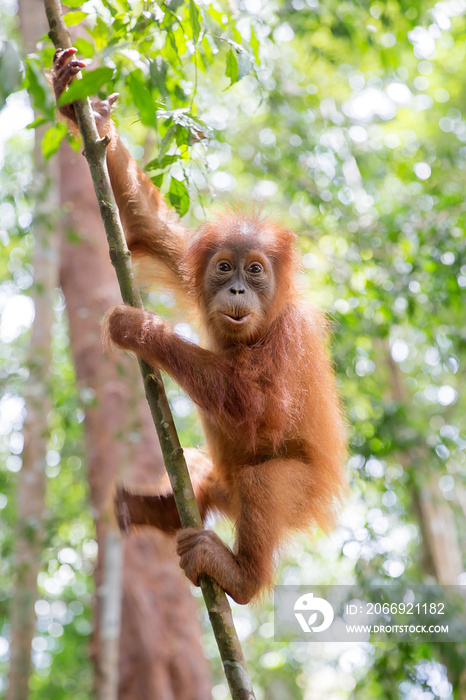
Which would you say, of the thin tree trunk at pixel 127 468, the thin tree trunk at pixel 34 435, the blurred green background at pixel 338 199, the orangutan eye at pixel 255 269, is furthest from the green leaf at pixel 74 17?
the thin tree trunk at pixel 127 468

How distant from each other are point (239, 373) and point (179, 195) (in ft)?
3.20

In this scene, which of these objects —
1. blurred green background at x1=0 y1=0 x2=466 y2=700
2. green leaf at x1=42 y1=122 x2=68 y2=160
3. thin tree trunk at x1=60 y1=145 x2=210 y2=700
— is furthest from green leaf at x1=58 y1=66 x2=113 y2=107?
thin tree trunk at x1=60 y1=145 x2=210 y2=700

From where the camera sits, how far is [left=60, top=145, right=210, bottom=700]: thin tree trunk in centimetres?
781

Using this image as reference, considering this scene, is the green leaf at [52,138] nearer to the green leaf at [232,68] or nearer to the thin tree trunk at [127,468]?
the green leaf at [232,68]

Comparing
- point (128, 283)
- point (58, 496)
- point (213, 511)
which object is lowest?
point (58, 496)

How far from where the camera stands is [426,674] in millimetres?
5559

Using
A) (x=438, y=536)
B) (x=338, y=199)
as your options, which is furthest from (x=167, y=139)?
(x=438, y=536)

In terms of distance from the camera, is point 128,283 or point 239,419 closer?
point 128,283

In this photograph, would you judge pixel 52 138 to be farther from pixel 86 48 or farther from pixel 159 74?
pixel 159 74

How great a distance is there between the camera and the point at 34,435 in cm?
740

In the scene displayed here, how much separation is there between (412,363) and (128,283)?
12.8 m

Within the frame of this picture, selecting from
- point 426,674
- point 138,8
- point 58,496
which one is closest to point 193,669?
point 426,674

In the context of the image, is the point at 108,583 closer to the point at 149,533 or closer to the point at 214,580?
the point at 149,533

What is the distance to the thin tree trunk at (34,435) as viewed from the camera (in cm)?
664
